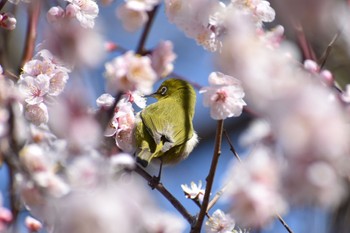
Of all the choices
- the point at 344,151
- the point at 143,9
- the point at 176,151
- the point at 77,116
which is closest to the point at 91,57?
the point at 77,116

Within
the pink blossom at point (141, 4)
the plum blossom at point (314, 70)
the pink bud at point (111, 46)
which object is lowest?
the pink bud at point (111, 46)

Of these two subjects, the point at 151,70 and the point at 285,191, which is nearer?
the point at 285,191

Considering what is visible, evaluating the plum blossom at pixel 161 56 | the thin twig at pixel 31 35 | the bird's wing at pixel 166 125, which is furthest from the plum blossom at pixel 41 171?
the bird's wing at pixel 166 125

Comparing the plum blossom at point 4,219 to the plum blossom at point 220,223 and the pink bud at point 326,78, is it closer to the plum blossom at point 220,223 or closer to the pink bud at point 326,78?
the pink bud at point 326,78

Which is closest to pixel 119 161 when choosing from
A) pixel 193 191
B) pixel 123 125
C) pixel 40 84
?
pixel 40 84

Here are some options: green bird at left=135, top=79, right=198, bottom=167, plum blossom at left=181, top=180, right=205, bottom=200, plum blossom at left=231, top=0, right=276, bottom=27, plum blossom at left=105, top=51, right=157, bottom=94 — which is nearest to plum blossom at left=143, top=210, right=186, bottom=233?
plum blossom at left=105, top=51, right=157, bottom=94

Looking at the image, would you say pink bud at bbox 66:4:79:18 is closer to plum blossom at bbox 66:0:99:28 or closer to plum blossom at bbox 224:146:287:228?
plum blossom at bbox 66:0:99:28

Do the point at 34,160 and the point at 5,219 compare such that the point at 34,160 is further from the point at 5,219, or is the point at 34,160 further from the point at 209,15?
the point at 209,15

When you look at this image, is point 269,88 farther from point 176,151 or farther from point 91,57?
point 176,151
